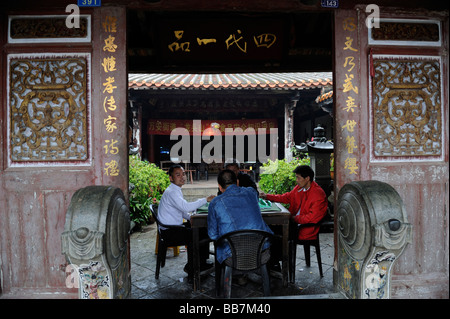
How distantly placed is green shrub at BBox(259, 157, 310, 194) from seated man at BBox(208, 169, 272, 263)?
356cm

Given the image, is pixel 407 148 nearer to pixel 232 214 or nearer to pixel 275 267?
pixel 232 214

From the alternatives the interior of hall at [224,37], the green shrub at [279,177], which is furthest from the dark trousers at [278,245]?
the green shrub at [279,177]

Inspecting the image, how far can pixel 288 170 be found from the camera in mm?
6270

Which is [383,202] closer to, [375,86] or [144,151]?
[375,86]

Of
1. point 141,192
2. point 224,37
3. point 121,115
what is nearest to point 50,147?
point 121,115

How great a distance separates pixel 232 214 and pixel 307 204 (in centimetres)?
127

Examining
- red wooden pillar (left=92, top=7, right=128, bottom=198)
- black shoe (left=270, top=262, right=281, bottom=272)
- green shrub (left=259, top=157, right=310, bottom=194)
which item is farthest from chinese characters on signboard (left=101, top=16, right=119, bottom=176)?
green shrub (left=259, top=157, right=310, bottom=194)

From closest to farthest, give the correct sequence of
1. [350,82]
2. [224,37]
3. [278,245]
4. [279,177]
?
[350,82], [278,245], [224,37], [279,177]

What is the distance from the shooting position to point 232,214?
2.64 meters

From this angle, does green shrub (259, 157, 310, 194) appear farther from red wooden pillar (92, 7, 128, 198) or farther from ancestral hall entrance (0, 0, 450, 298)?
red wooden pillar (92, 7, 128, 198)

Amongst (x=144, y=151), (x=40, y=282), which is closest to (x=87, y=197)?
(x=40, y=282)

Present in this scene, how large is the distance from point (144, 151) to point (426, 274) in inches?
419

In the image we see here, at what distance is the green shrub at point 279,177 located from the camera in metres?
6.17

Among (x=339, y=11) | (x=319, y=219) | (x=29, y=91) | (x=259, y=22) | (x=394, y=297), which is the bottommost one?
(x=394, y=297)
